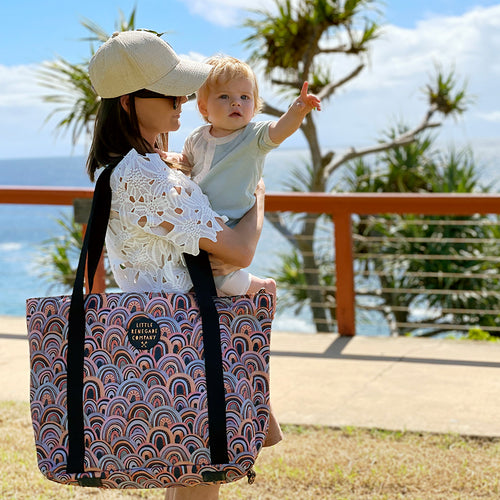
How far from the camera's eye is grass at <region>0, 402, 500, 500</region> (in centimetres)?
290

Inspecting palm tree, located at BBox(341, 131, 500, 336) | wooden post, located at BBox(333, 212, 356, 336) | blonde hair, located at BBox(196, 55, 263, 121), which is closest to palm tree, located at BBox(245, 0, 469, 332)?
palm tree, located at BBox(341, 131, 500, 336)

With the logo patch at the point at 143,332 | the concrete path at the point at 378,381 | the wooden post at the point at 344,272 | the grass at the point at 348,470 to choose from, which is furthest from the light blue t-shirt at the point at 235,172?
the wooden post at the point at 344,272

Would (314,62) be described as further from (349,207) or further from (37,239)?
(37,239)

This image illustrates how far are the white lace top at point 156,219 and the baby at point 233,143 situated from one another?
13cm

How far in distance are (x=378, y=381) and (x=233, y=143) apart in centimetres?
237

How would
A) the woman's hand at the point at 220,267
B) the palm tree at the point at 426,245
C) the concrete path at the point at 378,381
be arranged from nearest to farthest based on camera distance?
1. the woman's hand at the point at 220,267
2. the concrete path at the point at 378,381
3. the palm tree at the point at 426,245

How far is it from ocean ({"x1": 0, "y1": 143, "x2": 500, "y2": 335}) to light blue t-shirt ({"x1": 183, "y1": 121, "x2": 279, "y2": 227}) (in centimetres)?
219

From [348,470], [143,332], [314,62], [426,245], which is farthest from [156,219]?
[314,62]

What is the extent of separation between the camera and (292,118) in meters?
1.87

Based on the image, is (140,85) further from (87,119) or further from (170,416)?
(87,119)

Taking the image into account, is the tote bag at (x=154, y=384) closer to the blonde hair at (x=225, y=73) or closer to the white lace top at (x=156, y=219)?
the white lace top at (x=156, y=219)

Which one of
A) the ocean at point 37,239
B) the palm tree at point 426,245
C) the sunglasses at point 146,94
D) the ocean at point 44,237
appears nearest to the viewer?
the sunglasses at point 146,94

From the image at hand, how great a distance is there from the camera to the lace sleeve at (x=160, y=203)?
1712mm

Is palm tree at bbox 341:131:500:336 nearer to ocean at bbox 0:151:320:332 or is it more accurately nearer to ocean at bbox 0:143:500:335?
ocean at bbox 0:143:500:335
